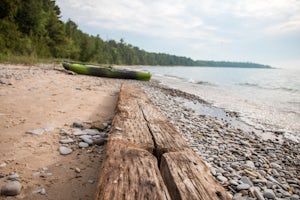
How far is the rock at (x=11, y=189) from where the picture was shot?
5.79 ft

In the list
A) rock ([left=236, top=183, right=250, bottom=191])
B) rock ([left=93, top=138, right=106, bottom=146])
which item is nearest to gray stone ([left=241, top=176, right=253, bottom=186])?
rock ([left=236, top=183, right=250, bottom=191])

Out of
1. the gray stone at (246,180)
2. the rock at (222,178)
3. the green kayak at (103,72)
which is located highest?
the green kayak at (103,72)

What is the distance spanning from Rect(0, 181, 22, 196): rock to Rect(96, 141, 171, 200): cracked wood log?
89 centimetres

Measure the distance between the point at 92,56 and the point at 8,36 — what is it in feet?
90.9

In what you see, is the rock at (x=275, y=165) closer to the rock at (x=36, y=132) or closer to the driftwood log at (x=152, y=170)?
the driftwood log at (x=152, y=170)

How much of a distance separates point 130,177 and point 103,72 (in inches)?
552

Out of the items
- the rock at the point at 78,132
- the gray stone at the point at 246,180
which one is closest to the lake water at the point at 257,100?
the gray stone at the point at 246,180

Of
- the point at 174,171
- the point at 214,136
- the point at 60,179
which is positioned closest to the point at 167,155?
the point at 174,171

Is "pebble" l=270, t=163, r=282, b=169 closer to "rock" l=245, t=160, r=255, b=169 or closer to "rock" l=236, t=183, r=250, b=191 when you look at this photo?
"rock" l=245, t=160, r=255, b=169

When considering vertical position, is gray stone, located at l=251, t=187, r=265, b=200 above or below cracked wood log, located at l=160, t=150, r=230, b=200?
below

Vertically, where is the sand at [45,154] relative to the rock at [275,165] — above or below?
above

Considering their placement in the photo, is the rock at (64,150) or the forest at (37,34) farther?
the forest at (37,34)

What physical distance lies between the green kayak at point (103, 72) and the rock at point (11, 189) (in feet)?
43.8

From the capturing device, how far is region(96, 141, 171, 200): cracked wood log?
1.30m
